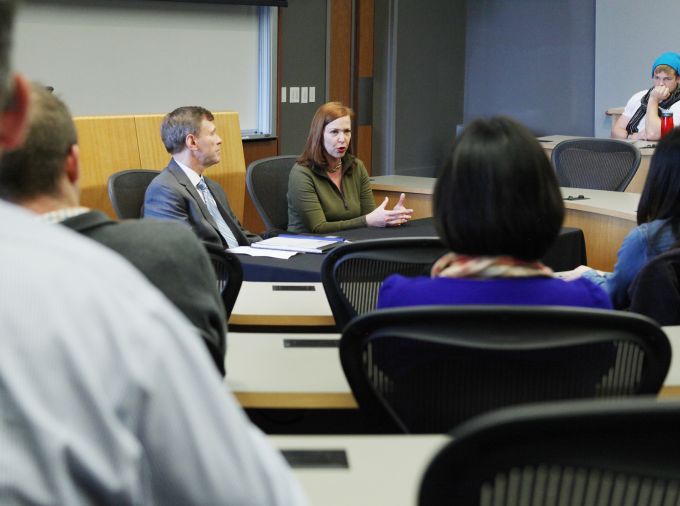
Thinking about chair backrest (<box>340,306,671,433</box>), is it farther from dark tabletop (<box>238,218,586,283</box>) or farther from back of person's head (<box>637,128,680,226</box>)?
dark tabletop (<box>238,218,586,283</box>)

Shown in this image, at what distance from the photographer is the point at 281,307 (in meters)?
2.75

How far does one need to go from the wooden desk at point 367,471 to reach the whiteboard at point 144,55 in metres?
4.75

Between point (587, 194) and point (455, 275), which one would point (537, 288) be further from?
point (587, 194)

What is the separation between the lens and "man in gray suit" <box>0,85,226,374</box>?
150 centimetres

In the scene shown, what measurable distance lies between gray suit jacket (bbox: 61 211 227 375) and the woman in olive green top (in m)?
2.87

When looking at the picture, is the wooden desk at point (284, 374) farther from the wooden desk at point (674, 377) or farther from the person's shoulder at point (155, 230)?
the wooden desk at point (674, 377)

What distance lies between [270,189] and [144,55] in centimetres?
209

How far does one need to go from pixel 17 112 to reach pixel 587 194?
5.05 m

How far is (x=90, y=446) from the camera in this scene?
57 cm

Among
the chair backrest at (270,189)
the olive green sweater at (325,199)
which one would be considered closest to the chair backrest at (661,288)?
the olive green sweater at (325,199)

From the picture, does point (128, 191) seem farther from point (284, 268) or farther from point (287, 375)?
point (287, 375)

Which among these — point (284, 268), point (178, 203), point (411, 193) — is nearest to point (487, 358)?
point (284, 268)

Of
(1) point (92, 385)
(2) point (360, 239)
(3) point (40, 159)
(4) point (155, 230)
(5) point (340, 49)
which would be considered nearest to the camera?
(1) point (92, 385)

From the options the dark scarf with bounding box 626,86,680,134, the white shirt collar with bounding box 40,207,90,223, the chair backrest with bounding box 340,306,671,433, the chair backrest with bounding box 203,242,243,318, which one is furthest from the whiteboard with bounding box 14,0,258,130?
the chair backrest with bounding box 340,306,671,433
